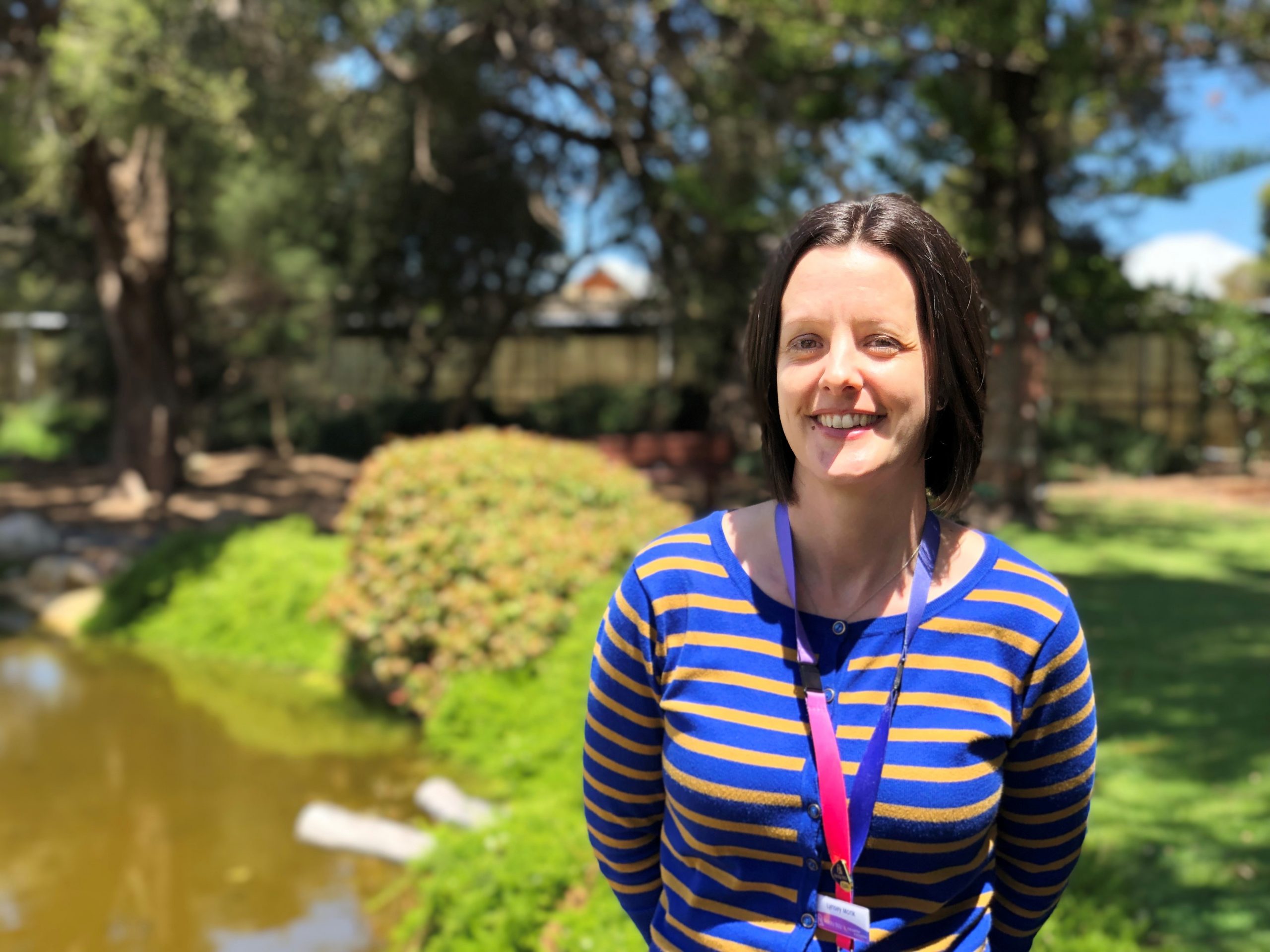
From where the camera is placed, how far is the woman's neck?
1.52 meters

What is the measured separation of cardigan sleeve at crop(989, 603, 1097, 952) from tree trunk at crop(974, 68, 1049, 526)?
9.24 m

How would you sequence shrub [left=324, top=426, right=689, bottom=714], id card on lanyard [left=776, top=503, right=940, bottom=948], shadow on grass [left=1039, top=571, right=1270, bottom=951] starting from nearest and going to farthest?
1. id card on lanyard [left=776, top=503, right=940, bottom=948]
2. shadow on grass [left=1039, top=571, right=1270, bottom=951]
3. shrub [left=324, top=426, right=689, bottom=714]

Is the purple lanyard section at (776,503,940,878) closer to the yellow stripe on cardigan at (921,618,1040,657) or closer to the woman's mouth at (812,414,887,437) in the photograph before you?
the yellow stripe on cardigan at (921,618,1040,657)

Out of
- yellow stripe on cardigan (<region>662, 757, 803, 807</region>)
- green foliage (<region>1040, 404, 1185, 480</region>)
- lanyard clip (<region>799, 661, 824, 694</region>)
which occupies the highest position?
lanyard clip (<region>799, 661, 824, 694</region>)

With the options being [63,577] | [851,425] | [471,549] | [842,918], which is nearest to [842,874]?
[842,918]

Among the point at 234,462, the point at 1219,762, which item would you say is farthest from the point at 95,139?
the point at 1219,762

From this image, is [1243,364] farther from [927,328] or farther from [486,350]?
[927,328]

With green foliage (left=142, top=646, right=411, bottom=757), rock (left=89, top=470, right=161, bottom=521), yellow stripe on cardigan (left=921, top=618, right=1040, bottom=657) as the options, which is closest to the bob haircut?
yellow stripe on cardigan (left=921, top=618, right=1040, bottom=657)

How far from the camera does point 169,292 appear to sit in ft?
46.3

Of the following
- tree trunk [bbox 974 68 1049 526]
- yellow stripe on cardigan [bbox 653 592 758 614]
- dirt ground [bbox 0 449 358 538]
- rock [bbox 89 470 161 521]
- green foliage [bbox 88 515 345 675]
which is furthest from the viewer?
rock [bbox 89 470 161 521]

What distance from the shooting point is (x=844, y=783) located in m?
1.41

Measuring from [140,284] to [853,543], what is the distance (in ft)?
42.0

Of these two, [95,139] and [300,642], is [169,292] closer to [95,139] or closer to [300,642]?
[95,139]

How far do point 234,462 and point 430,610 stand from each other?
43.8 ft
